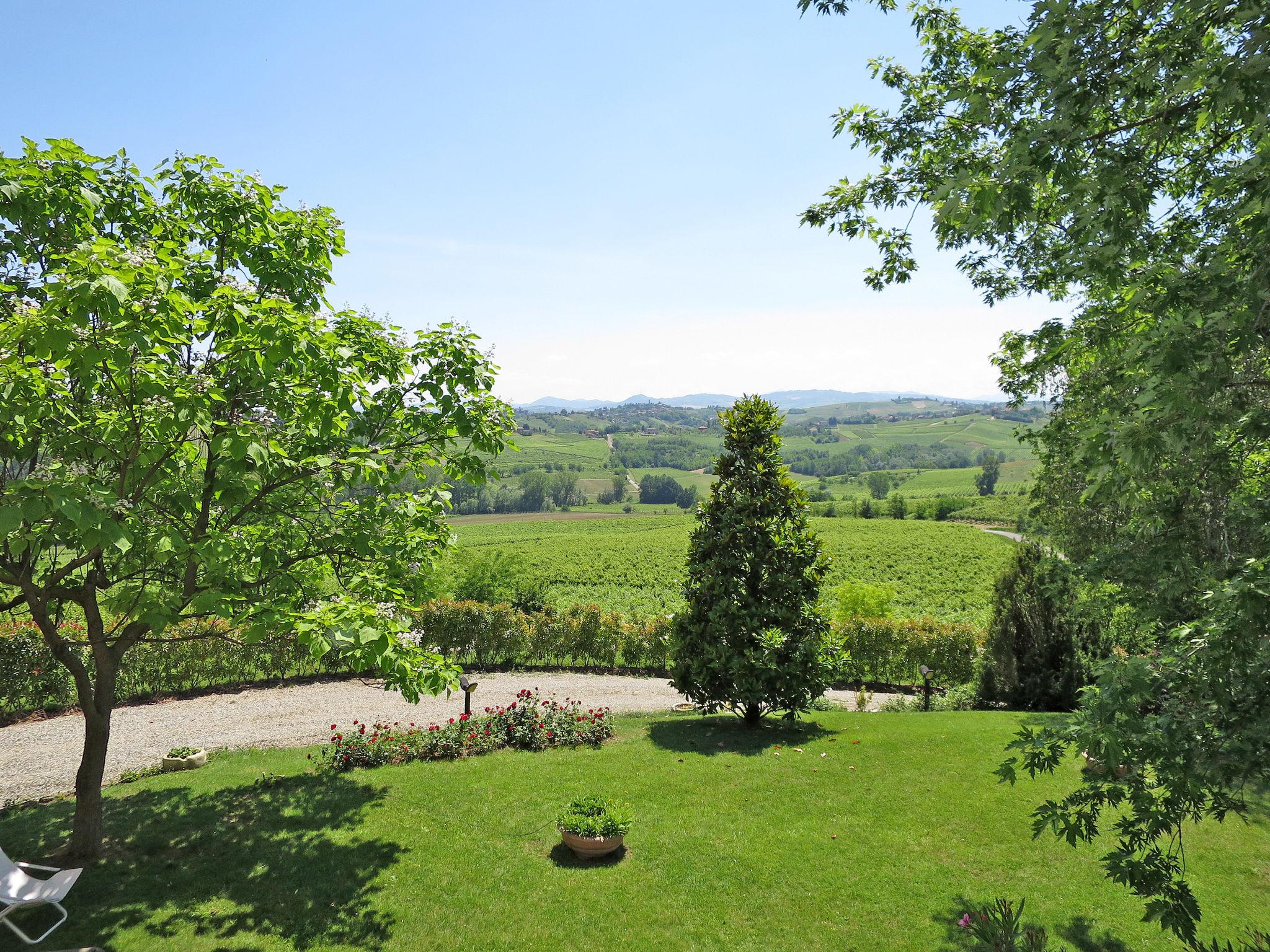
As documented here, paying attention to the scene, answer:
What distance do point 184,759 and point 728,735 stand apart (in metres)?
9.71

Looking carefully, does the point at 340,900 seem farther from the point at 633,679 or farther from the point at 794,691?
the point at 633,679

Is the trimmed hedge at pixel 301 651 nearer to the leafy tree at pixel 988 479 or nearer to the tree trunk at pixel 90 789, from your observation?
the tree trunk at pixel 90 789

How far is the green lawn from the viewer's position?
5.82 m

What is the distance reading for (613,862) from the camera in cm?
715

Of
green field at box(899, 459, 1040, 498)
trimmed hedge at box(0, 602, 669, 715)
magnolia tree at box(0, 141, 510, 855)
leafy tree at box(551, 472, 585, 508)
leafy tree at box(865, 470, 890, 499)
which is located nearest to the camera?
magnolia tree at box(0, 141, 510, 855)

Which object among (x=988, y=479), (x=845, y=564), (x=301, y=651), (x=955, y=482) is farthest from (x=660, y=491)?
(x=301, y=651)

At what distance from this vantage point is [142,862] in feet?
22.6

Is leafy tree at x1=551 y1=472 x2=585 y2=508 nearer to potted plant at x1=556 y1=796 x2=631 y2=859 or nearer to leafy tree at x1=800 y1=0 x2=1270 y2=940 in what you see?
potted plant at x1=556 y1=796 x2=631 y2=859

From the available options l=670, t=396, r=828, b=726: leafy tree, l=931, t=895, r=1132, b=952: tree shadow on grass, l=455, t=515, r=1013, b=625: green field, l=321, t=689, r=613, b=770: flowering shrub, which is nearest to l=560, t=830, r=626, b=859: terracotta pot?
l=931, t=895, r=1132, b=952: tree shadow on grass

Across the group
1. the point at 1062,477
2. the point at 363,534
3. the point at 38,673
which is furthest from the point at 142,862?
the point at 1062,477

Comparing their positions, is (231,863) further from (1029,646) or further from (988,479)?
(988,479)

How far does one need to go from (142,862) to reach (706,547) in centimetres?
925

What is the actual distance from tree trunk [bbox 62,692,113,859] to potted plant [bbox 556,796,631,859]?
512cm

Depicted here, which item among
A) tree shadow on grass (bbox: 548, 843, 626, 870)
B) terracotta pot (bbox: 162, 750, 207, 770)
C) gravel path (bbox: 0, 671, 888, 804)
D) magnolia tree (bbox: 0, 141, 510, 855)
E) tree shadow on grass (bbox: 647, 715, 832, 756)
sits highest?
magnolia tree (bbox: 0, 141, 510, 855)
